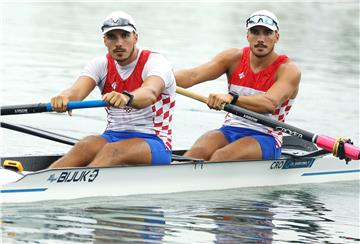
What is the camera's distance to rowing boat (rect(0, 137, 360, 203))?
1173 centimetres

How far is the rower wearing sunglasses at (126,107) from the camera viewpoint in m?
12.2

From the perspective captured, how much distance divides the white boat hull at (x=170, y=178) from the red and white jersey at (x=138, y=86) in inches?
18.2

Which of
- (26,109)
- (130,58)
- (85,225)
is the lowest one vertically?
(85,225)

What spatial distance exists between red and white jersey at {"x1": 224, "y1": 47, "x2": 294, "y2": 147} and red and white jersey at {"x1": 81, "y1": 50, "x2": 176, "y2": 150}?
60.6 inches

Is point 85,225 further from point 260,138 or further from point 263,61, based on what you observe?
point 263,61

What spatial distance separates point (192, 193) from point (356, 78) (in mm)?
12814

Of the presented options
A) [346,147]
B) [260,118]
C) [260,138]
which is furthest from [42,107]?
[346,147]

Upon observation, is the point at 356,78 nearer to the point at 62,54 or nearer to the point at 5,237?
the point at 62,54

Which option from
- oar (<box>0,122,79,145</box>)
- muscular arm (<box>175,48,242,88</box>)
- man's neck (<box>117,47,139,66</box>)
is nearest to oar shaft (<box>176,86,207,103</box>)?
muscular arm (<box>175,48,242,88</box>)

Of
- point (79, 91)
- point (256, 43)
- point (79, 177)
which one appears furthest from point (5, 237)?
point (256, 43)

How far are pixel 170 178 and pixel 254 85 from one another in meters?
1.78

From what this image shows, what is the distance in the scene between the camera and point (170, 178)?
508 inches

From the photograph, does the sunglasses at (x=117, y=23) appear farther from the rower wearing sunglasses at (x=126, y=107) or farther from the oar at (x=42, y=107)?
the oar at (x=42, y=107)

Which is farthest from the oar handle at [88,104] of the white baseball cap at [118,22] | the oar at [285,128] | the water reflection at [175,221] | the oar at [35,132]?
the oar at [285,128]
